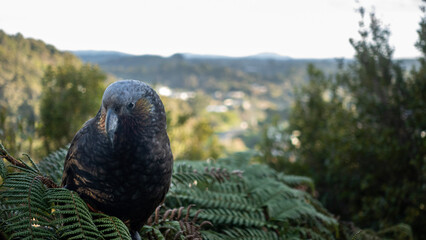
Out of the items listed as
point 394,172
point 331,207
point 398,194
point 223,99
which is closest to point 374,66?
point 394,172

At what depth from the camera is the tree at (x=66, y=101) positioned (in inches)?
133

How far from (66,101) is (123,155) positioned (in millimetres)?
2959

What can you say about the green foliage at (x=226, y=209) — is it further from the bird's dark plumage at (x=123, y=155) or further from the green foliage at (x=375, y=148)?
the green foliage at (x=375, y=148)

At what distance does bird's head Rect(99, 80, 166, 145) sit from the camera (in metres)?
0.93

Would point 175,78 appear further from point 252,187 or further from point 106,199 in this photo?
point 106,199

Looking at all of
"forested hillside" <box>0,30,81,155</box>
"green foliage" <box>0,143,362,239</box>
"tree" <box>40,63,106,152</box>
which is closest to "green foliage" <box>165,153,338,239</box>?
"green foliage" <box>0,143,362,239</box>

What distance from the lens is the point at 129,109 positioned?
968 millimetres

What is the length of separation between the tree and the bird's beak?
257 cm

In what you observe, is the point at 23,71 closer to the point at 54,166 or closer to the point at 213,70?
the point at 54,166

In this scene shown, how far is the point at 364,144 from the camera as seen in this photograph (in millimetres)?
2996

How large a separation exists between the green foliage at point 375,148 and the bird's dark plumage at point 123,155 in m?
2.13

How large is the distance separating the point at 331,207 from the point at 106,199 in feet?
9.31

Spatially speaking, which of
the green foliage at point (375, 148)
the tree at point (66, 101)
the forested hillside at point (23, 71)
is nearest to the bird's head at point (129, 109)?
the green foliage at point (375, 148)

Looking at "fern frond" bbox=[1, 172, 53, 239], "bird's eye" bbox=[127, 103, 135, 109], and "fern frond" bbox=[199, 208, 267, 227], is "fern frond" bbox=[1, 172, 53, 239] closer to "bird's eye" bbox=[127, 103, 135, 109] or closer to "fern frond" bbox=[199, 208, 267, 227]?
"bird's eye" bbox=[127, 103, 135, 109]
